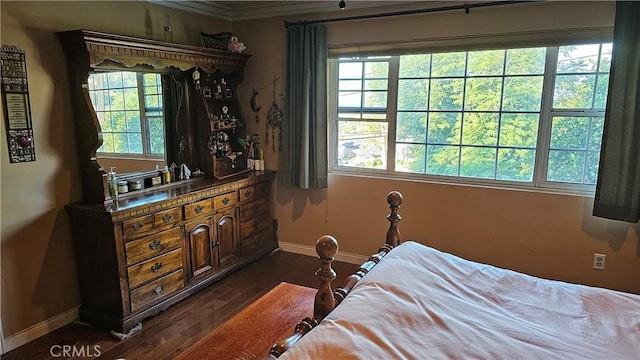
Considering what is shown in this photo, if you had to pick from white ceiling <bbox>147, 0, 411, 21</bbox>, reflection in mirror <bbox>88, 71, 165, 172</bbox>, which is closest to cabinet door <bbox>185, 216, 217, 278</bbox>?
reflection in mirror <bbox>88, 71, 165, 172</bbox>

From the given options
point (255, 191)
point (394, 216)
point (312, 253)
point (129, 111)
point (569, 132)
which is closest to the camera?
point (394, 216)

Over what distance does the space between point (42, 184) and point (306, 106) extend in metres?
2.13

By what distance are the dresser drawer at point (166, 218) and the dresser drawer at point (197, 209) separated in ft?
0.29

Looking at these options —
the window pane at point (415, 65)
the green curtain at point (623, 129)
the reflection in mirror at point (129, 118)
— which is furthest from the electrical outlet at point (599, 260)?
the reflection in mirror at point (129, 118)

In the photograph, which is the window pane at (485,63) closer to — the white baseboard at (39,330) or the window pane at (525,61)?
the window pane at (525,61)

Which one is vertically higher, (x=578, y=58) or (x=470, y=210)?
(x=578, y=58)

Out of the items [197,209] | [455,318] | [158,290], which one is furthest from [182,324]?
[455,318]

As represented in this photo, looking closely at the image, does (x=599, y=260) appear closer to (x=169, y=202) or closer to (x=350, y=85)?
(x=350, y=85)

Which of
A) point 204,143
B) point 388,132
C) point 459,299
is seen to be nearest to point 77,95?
point 204,143

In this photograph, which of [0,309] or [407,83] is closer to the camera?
[0,309]

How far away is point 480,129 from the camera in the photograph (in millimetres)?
3330

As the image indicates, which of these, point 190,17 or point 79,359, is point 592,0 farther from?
point 79,359

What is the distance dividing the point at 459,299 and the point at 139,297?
2.15 metres

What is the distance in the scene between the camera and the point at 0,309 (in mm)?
2492
